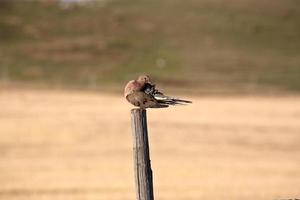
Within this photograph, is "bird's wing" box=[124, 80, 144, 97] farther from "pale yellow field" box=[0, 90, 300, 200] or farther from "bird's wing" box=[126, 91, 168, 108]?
"pale yellow field" box=[0, 90, 300, 200]

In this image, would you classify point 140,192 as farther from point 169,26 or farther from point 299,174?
point 169,26

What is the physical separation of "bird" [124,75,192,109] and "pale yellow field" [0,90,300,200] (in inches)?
293

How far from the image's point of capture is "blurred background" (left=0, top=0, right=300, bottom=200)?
16672mm

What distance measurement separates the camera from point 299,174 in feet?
56.3

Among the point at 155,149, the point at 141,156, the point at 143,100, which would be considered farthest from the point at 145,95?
the point at 155,149

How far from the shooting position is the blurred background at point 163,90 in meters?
16.7

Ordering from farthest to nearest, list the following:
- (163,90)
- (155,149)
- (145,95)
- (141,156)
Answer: (163,90) → (155,149) → (145,95) → (141,156)

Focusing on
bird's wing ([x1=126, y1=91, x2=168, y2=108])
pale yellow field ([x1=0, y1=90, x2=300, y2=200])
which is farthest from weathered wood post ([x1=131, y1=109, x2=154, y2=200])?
pale yellow field ([x1=0, y1=90, x2=300, y2=200])

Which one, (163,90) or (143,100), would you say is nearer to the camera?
(143,100)

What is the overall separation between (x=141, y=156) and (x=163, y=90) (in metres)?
30.0

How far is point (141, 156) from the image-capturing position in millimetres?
6473

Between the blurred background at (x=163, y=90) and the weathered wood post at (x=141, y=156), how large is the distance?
770cm

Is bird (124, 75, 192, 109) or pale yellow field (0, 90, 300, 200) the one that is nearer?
bird (124, 75, 192, 109)

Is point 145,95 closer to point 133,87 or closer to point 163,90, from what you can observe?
point 133,87
